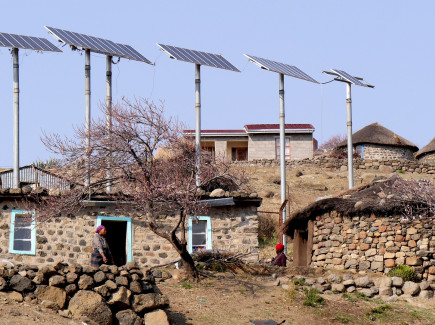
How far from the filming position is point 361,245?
21.8 meters

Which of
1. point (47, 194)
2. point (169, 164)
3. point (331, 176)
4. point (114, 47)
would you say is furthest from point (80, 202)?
point (331, 176)

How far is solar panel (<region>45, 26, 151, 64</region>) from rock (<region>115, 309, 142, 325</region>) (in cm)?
1205

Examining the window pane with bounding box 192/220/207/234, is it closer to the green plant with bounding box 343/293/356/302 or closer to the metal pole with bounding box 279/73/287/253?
the metal pole with bounding box 279/73/287/253

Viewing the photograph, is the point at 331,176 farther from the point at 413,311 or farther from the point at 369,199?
the point at 413,311

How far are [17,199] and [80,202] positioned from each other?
1.71 meters

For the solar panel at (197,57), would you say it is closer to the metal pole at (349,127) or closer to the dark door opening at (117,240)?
the metal pole at (349,127)

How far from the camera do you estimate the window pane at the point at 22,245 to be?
22.1 meters

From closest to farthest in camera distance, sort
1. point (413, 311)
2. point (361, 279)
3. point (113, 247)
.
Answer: point (413, 311), point (361, 279), point (113, 247)

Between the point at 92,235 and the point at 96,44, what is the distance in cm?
683

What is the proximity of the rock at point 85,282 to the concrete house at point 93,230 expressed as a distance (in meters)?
6.78

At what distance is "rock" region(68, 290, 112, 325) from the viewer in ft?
48.0

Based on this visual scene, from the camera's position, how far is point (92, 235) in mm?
22203

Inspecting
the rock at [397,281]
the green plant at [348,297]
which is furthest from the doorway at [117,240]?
the rock at [397,281]

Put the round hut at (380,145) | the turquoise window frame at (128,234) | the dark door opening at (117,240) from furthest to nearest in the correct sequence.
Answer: the round hut at (380,145), the dark door opening at (117,240), the turquoise window frame at (128,234)
